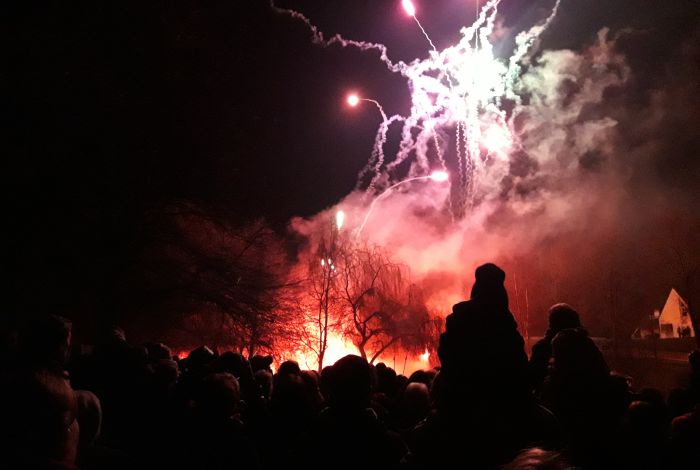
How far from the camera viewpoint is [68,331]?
3.60 meters

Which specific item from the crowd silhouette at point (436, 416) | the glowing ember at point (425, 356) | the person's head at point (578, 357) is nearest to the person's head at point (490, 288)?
the crowd silhouette at point (436, 416)

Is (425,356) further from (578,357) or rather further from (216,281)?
(578,357)

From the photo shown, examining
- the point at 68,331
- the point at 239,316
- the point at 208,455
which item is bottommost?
the point at 208,455

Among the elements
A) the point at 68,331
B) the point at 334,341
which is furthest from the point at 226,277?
the point at 334,341

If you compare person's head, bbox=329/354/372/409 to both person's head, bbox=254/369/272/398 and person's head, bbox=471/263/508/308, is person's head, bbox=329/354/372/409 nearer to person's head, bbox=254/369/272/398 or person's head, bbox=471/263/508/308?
person's head, bbox=471/263/508/308

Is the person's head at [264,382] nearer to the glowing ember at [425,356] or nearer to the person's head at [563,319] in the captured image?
the person's head at [563,319]

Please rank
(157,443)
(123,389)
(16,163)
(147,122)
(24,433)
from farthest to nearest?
1. (147,122)
2. (16,163)
3. (123,389)
4. (157,443)
5. (24,433)

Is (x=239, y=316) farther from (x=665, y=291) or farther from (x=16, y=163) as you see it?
(x=665, y=291)

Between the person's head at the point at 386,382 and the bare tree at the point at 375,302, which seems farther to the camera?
A: the bare tree at the point at 375,302

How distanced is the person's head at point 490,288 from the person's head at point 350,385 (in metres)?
0.88

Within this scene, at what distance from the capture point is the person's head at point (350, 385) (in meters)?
3.50

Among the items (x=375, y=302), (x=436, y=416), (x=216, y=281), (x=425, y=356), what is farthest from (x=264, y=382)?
(x=425, y=356)

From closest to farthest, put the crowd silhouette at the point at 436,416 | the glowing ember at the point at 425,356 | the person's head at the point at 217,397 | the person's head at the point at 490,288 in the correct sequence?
the crowd silhouette at the point at 436,416, the person's head at the point at 490,288, the person's head at the point at 217,397, the glowing ember at the point at 425,356

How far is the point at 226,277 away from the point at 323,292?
66.8 ft
